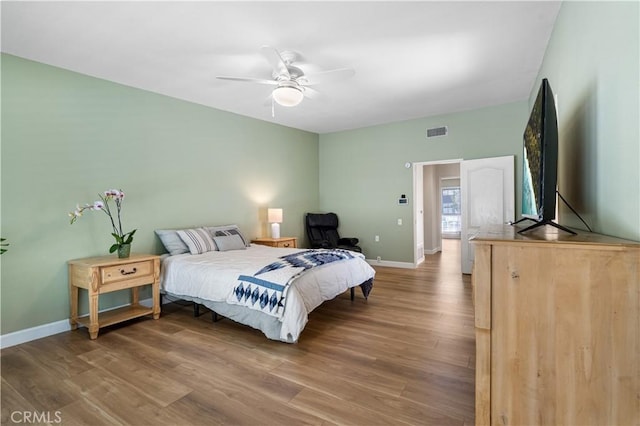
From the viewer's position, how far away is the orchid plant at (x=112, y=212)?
3.26 metres

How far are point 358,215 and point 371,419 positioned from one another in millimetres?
4953

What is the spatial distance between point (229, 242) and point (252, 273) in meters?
1.51

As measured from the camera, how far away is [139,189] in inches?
154

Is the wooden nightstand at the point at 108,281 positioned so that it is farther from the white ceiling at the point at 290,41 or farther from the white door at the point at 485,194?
the white door at the point at 485,194

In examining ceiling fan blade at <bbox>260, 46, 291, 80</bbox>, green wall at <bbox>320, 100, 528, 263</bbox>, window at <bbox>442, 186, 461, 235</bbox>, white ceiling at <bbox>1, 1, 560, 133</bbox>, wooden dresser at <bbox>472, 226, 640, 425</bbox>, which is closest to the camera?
wooden dresser at <bbox>472, 226, 640, 425</bbox>

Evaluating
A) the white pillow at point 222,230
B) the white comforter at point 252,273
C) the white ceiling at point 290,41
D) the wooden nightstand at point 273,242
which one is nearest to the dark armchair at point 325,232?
the wooden nightstand at point 273,242

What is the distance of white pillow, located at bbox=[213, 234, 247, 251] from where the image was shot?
427cm

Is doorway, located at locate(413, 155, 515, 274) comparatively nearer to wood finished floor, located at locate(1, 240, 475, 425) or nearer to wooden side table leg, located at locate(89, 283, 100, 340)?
wood finished floor, located at locate(1, 240, 475, 425)

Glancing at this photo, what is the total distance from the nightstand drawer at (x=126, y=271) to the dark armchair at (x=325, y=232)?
330 centimetres

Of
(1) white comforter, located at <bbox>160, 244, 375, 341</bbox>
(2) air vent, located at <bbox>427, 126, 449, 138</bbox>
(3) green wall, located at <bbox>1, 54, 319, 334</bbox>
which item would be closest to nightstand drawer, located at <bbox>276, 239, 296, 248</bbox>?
(3) green wall, located at <bbox>1, 54, 319, 334</bbox>

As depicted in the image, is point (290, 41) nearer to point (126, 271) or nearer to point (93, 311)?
point (126, 271)

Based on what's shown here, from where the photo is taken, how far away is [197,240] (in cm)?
407
